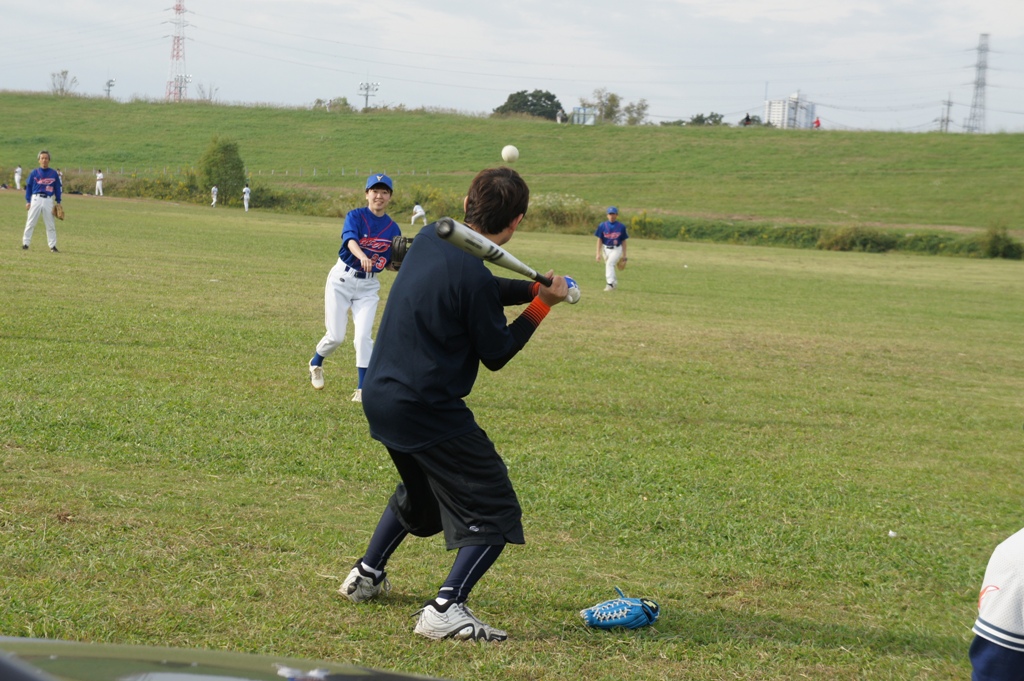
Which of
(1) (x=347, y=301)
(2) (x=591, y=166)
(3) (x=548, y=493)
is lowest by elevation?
(3) (x=548, y=493)

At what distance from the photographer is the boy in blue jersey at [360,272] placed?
9211mm

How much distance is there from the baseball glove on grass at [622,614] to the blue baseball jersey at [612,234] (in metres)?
19.2

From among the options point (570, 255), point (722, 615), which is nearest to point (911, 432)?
point (722, 615)

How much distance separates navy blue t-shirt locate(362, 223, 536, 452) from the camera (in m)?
4.29

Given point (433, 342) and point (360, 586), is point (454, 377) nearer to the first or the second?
point (433, 342)

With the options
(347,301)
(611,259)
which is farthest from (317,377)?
(611,259)

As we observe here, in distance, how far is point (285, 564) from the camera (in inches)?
206

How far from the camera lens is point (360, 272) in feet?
31.4

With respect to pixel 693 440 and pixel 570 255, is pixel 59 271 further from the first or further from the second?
pixel 570 255

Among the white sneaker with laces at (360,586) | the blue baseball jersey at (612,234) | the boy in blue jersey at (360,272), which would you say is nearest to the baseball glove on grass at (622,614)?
the white sneaker with laces at (360,586)

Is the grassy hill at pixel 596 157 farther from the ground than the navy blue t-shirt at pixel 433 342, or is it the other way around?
the grassy hill at pixel 596 157

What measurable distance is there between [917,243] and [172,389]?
52.7 metres

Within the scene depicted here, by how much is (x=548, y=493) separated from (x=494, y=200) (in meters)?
3.12

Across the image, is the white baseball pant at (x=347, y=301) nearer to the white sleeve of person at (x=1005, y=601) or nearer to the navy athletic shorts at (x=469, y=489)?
the navy athletic shorts at (x=469, y=489)
